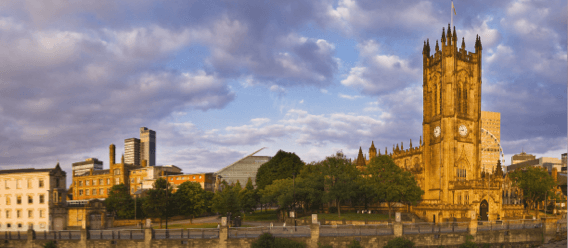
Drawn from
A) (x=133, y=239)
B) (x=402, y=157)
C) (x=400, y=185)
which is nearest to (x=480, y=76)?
(x=402, y=157)

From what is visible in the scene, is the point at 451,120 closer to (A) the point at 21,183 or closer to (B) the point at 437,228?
(B) the point at 437,228

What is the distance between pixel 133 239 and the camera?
141ft

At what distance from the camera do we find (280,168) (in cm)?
10575

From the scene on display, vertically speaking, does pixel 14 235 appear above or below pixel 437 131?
below

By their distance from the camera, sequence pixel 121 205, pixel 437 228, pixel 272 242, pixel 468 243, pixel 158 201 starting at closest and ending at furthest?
pixel 272 242
pixel 468 243
pixel 437 228
pixel 158 201
pixel 121 205

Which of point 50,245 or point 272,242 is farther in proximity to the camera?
point 50,245

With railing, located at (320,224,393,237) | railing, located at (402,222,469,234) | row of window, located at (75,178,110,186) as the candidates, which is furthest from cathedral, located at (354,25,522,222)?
row of window, located at (75,178,110,186)

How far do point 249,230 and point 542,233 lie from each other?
36.7 meters

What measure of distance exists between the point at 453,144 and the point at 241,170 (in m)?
83.9

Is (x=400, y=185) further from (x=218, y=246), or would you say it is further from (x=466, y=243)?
(x=218, y=246)

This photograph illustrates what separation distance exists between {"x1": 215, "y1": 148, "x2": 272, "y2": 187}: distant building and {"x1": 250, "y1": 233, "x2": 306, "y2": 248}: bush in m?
108

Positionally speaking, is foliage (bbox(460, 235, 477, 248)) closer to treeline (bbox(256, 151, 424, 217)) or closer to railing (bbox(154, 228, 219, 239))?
treeline (bbox(256, 151, 424, 217))

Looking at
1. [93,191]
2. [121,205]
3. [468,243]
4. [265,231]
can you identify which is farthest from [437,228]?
[93,191]

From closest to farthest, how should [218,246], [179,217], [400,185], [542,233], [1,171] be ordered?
[218,246] → [542,233] → [1,171] → [400,185] → [179,217]
